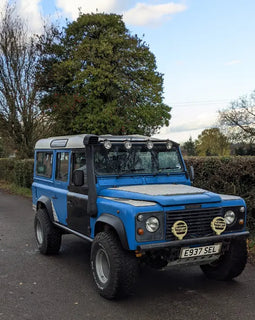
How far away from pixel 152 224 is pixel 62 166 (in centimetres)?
247

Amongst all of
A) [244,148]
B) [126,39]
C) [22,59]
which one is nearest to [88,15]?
[126,39]

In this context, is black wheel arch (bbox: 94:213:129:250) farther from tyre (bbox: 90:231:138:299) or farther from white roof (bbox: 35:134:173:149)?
white roof (bbox: 35:134:173:149)

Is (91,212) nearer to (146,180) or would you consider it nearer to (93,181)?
(93,181)

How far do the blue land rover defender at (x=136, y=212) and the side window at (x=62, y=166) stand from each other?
0.02m

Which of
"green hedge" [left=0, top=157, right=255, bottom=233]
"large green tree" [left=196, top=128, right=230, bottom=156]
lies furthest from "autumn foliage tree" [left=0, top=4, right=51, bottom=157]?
"large green tree" [left=196, top=128, right=230, bottom=156]

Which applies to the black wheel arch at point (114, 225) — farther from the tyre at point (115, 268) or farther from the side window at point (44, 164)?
the side window at point (44, 164)

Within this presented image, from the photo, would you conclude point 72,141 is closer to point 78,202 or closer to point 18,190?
point 78,202

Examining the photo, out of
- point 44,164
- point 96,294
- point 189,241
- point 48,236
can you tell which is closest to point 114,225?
point 189,241

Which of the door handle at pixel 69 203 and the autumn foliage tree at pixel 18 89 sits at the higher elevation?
the autumn foliage tree at pixel 18 89

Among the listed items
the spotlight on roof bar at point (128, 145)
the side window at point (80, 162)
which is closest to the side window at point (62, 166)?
the side window at point (80, 162)

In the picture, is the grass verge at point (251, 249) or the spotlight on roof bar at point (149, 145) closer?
the spotlight on roof bar at point (149, 145)

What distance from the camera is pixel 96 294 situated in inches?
186

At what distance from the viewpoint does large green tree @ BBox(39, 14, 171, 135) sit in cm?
2512

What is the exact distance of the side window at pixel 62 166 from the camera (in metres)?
5.97
